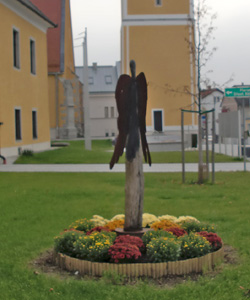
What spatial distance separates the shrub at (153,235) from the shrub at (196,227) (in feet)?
2.41

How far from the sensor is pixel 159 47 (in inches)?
1799

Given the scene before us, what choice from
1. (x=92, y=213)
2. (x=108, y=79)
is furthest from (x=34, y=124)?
(x=108, y=79)

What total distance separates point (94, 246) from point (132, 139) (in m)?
1.52

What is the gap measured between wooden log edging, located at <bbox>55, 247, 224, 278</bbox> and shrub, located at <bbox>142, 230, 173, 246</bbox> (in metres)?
0.61

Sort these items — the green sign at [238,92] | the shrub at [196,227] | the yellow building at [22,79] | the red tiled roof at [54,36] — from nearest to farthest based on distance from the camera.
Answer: the shrub at [196,227] < the green sign at [238,92] < the yellow building at [22,79] < the red tiled roof at [54,36]

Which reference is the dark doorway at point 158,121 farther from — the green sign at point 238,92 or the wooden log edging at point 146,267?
the wooden log edging at point 146,267

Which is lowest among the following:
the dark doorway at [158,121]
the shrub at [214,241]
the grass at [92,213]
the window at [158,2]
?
the grass at [92,213]

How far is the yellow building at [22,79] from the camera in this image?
87.3 ft

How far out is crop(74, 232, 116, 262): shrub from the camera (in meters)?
6.16

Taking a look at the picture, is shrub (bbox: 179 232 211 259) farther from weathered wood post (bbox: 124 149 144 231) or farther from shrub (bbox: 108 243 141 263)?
weathered wood post (bbox: 124 149 144 231)

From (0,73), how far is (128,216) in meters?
20.1

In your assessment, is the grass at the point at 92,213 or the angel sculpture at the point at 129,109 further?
the angel sculpture at the point at 129,109

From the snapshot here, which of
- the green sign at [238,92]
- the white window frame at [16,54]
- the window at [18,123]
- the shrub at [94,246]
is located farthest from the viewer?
the window at [18,123]

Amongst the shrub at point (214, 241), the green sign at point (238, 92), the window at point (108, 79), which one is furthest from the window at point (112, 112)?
the shrub at point (214, 241)
